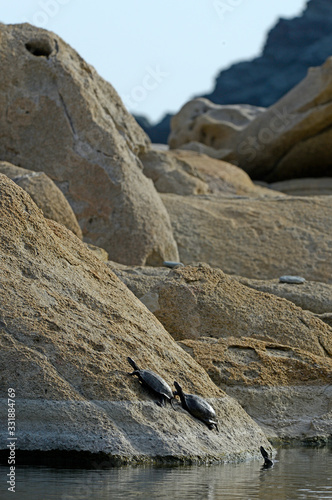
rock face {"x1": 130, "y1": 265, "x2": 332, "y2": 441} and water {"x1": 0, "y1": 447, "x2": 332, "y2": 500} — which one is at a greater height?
rock face {"x1": 130, "y1": 265, "x2": 332, "y2": 441}

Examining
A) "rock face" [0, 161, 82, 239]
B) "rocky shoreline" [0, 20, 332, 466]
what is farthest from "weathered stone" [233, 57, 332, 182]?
"rock face" [0, 161, 82, 239]

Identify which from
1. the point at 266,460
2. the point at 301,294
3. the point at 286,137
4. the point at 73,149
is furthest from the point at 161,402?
the point at 286,137

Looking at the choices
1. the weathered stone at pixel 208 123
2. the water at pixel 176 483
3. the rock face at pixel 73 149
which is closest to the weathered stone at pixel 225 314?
the water at pixel 176 483

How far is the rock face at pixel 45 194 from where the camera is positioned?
8.12 meters

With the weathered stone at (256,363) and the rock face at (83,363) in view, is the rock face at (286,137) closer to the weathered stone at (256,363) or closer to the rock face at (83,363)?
the weathered stone at (256,363)

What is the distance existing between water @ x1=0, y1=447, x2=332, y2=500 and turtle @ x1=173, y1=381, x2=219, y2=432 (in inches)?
12.0

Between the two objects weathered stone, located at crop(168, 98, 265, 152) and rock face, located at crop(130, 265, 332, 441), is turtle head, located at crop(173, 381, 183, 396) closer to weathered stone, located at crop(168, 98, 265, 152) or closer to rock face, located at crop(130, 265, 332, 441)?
rock face, located at crop(130, 265, 332, 441)

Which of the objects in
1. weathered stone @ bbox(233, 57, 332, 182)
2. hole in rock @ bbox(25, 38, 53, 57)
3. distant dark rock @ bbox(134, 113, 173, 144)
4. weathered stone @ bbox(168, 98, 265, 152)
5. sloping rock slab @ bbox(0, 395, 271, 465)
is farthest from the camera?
distant dark rock @ bbox(134, 113, 173, 144)

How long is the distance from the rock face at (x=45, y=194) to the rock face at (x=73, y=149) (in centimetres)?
74

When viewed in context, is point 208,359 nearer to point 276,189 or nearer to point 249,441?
point 249,441

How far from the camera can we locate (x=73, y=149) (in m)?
9.34

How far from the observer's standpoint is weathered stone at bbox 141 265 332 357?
670 cm

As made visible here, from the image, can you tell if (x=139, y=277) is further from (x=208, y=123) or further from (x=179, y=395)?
(x=208, y=123)

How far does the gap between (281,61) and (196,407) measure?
67507mm
